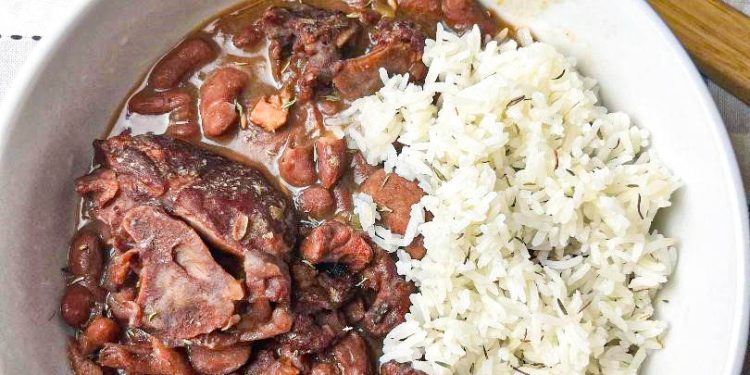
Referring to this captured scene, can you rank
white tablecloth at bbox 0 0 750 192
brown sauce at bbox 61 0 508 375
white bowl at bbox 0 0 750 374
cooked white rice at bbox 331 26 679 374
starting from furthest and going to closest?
white tablecloth at bbox 0 0 750 192, cooked white rice at bbox 331 26 679 374, brown sauce at bbox 61 0 508 375, white bowl at bbox 0 0 750 374

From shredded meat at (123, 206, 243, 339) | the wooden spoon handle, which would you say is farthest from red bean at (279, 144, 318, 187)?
the wooden spoon handle

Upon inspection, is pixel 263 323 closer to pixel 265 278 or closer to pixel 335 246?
pixel 265 278

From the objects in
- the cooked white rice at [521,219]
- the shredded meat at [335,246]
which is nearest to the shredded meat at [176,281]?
the shredded meat at [335,246]

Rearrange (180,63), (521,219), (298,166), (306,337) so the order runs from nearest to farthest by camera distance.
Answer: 1. (306,337)
2. (521,219)
3. (298,166)
4. (180,63)

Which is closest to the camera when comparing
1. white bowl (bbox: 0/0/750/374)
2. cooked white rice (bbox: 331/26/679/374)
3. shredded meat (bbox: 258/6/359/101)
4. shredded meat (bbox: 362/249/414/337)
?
white bowl (bbox: 0/0/750/374)

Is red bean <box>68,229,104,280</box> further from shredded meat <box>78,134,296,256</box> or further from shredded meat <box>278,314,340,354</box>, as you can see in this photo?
shredded meat <box>278,314,340,354</box>

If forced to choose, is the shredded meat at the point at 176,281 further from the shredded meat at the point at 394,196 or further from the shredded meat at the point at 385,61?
the shredded meat at the point at 385,61

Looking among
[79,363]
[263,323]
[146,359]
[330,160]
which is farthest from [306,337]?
[79,363]
